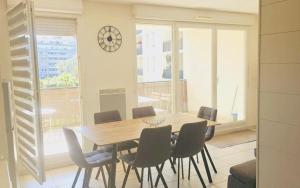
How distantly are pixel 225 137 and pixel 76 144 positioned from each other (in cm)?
361

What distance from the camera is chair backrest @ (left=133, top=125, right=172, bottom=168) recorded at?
283 centimetres

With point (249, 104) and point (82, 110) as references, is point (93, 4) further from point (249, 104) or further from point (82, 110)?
point (249, 104)

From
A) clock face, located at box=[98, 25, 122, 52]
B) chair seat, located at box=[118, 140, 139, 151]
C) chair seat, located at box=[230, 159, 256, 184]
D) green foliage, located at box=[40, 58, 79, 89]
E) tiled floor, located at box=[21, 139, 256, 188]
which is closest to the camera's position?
chair seat, located at box=[230, 159, 256, 184]

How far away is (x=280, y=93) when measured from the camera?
6.43ft

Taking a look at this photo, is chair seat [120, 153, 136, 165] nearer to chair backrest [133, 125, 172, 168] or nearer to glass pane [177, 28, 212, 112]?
chair backrest [133, 125, 172, 168]

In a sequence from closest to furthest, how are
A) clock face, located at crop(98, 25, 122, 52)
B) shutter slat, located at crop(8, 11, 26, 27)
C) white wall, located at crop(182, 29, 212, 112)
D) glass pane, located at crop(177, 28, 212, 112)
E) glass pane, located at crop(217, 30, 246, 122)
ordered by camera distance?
shutter slat, located at crop(8, 11, 26, 27), clock face, located at crop(98, 25, 122, 52), glass pane, located at crop(177, 28, 212, 112), white wall, located at crop(182, 29, 212, 112), glass pane, located at crop(217, 30, 246, 122)

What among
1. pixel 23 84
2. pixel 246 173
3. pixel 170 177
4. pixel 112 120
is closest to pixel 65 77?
pixel 112 120

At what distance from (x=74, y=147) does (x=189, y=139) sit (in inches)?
49.4

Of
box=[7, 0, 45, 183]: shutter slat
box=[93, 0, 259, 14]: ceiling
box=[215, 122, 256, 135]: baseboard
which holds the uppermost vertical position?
box=[93, 0, 259, 14]: ceiling

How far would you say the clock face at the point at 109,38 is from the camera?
442 centimetres

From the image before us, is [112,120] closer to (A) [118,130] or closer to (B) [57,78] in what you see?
(A) [118,130]

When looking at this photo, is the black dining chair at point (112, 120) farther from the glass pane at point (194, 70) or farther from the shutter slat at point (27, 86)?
the glass pane at point (194, 70)

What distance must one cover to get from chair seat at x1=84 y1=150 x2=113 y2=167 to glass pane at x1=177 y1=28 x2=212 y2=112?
2.45m

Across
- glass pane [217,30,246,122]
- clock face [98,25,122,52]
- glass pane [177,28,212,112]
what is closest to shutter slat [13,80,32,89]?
clock face [98,25,122,52]
